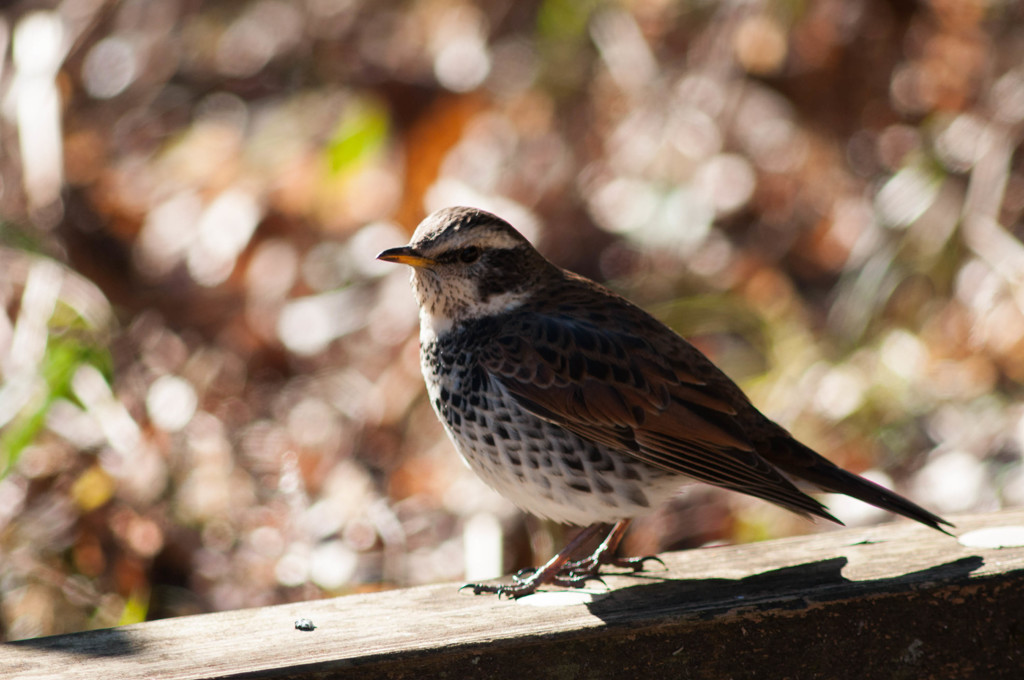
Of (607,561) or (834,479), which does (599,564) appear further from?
(834,479)

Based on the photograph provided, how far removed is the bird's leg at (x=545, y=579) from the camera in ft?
9.27

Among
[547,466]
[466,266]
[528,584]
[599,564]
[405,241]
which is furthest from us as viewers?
[405,241]

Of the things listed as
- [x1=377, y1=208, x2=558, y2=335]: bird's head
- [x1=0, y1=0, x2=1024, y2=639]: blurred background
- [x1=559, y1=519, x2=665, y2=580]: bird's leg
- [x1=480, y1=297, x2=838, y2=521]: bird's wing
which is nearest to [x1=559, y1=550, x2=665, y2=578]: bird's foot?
Result: [x1=559, y1=519, x2=665, y2=580]: bird's leg

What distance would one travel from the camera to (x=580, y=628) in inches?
94.0

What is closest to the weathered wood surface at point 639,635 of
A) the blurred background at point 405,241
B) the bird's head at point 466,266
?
the bird's head at point 466,266

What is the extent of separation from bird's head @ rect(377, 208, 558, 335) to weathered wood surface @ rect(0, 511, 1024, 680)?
975mm

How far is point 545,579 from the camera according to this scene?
2.92 meters

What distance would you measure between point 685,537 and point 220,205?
12.4 feet

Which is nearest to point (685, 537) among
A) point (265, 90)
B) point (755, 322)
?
point (755, 322)

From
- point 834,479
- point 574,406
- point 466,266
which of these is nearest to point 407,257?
point 466,266

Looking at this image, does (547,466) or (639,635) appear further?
Answer: (547,466)

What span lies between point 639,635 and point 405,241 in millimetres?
4598

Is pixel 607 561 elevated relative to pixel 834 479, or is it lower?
lower

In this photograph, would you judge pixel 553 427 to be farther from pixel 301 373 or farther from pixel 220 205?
pixel 220 205
